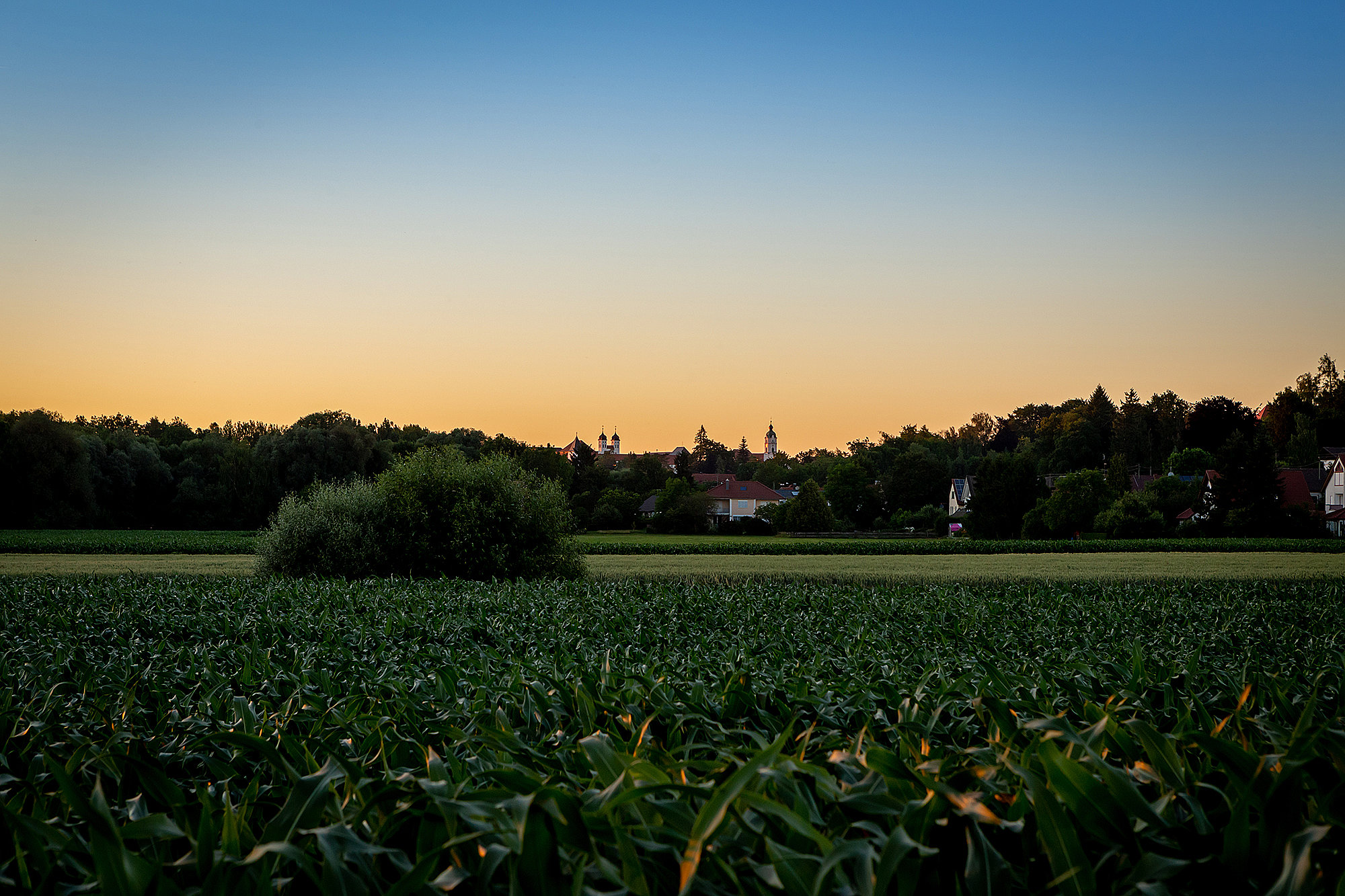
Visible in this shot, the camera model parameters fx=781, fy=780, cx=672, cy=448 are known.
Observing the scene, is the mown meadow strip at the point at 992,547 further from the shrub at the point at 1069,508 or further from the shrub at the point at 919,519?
the shrub at the point at 919,519

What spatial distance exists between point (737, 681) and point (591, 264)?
17530 millimetres

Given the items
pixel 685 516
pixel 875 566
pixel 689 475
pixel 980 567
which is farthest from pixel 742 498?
pixel 980 567

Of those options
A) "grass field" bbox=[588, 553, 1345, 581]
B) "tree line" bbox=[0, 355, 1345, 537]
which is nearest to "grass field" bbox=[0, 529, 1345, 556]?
"grass field" bbox=[588, 553, 1345, 581]

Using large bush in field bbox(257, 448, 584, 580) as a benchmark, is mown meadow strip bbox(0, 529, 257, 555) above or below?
below

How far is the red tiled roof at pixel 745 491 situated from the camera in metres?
101

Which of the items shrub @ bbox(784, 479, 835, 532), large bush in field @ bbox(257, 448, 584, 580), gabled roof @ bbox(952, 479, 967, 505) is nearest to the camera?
large bush in field @ bbox(257, 448, 584, 580)

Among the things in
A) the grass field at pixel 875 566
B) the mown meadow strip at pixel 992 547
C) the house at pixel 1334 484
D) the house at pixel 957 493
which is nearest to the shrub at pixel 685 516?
the mown meadow strip at pixel 992 547

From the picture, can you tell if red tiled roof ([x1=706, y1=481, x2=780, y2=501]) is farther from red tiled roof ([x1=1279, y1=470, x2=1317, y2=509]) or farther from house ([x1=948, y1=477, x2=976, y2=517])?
red tiled roof ([x1=1279, y1=470, x2=1317, y2=509])

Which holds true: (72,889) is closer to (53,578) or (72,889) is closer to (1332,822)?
(1332,822)

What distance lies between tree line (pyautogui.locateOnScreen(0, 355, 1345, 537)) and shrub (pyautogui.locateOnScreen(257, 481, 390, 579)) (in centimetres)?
218

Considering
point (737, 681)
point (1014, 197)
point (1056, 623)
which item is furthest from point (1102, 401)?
point (737, 681)

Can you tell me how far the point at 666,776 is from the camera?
1438 millimetres

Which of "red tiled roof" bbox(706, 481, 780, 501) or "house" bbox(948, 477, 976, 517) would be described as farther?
"red tiled roof" bbox(706, 481, 780, 501)

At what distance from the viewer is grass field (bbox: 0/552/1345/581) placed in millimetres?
20359
